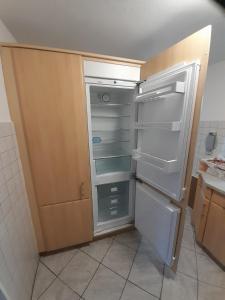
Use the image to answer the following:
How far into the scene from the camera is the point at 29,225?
4.23 ft

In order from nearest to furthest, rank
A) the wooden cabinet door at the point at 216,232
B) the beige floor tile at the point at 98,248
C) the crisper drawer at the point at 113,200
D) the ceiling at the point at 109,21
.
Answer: the ceiling at the point at 109,21
the wooden cabinet door at the point at 216,232
the beige floor tile at the point at 98,248
the crisper drawer at the point at 113,200

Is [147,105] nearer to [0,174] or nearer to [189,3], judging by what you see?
[189,3]

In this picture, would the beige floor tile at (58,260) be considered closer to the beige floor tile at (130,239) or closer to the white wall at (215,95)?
the beige floor tile at (130,239)

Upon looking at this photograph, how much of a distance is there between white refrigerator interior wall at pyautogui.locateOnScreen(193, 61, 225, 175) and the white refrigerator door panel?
1258 mm

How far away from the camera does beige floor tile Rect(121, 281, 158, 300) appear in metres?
1.14

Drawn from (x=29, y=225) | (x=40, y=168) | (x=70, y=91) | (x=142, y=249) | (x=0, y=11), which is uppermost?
(x=0, y=11)

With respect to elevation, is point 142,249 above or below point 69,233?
below

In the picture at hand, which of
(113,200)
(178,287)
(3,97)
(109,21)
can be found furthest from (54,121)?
(178,287)

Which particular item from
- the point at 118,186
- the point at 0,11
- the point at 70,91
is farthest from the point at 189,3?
the point at 118,186

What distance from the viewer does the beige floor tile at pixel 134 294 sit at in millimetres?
1144

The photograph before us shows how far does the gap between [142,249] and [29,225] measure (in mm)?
1221

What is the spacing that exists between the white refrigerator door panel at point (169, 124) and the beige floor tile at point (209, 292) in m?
0.87

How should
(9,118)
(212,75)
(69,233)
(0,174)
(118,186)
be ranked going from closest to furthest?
(0,174)
(9,118)
(69,233)
(118,186)
(212,75)

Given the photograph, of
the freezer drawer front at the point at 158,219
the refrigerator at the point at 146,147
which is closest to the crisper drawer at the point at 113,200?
the refrigerator at the point at 146,147
